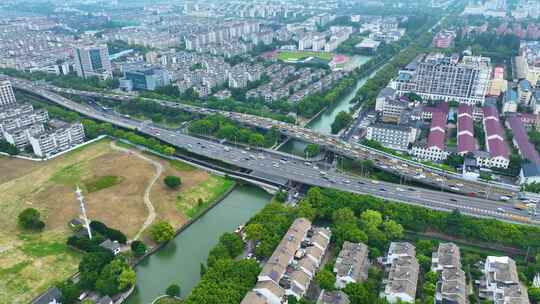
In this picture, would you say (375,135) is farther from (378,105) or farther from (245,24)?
(245,24)

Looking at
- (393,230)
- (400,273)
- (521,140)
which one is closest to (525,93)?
(521,140)

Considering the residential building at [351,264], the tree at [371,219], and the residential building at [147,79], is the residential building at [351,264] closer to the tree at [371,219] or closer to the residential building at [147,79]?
the tree at [371,219]

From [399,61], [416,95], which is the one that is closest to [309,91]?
[416,95]

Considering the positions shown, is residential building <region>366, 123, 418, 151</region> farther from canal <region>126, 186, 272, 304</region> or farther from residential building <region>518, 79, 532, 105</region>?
residential building <region>518, 79, 532, 105</region>

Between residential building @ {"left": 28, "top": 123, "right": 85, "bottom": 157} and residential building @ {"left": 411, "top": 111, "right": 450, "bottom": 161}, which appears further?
residential building @ {"left": 28, "top": 123, "right": 85, "bottom": 157}

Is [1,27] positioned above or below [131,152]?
above

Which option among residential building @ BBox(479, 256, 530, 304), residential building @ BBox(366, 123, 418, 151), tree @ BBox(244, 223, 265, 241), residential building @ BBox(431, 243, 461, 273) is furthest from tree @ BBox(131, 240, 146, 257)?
residential building @ BBox(366, 123, 418, 151)

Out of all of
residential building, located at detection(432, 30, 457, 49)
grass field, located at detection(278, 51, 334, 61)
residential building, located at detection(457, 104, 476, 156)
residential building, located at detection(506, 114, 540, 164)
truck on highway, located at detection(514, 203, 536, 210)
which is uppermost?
residential building, located at detection(432, 30, 457, 49)
